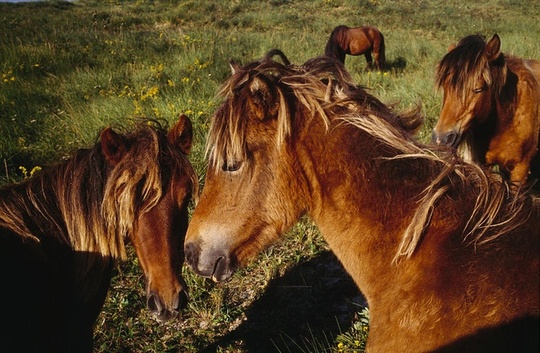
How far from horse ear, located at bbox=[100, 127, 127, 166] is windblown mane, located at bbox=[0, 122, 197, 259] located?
0.16ft

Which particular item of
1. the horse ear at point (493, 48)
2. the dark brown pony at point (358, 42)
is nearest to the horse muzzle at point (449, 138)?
the horse ear at point (493, 48)

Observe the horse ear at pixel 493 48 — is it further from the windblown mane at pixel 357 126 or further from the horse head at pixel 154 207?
the horse head at pixel 154 207

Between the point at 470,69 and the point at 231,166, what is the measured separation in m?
3.35

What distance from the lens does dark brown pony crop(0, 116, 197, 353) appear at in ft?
7.12

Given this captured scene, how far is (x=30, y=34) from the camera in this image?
40.2 ft

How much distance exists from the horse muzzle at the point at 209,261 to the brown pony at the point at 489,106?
2997mm

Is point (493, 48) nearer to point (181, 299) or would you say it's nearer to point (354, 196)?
point (354, 196)

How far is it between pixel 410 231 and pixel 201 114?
16.4ft

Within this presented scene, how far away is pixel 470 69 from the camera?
13.4 ft

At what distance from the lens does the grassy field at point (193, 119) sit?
10.8 feet

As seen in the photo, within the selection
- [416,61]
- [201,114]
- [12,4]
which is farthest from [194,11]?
[201,114]

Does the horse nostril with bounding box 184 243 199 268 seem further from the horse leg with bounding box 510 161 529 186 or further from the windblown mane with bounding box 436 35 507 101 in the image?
the horse leg with bounding box 510 161 529 186

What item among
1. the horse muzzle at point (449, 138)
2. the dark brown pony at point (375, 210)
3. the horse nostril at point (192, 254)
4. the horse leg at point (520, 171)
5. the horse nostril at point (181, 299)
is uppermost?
the dark brown pony at point (375, 210)

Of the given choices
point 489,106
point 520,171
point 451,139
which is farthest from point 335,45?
point 451,139
